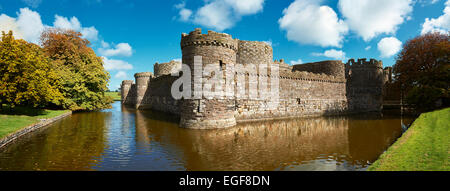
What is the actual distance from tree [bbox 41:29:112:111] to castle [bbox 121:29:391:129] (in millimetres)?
8226

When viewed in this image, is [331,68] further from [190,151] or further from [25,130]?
[25,130]

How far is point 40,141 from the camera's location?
1093 centimetres

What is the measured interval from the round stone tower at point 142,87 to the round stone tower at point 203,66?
24.1 meters

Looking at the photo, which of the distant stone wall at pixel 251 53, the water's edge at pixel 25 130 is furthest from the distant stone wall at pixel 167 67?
the water's edge at pixel 25 130

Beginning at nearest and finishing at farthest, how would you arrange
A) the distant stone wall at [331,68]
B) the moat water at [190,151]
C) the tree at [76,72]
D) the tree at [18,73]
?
the moat water at [190,151], the tree at [18,73], the tree at [76,72], the distant stone wall at [331,68]

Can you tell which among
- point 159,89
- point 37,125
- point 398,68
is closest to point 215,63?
point 37,125

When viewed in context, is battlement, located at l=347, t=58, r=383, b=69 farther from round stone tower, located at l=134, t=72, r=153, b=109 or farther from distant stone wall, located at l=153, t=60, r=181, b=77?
round stone tower, located at l=134, t=72, r=153, b=109

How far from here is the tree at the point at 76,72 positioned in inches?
991

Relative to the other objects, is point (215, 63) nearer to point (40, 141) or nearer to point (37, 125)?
point (40, 141)

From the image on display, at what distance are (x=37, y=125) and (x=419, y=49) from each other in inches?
1409

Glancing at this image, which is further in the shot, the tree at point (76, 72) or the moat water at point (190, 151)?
the tree at point (76, 72)

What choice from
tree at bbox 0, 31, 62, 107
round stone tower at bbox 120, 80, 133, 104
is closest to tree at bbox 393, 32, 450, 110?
tree at bbox 0, 31, 62, 107

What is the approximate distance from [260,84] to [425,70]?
18.1 metres

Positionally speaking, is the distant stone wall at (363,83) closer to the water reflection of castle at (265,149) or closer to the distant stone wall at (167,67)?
the water reflection of castle at (265,149)
